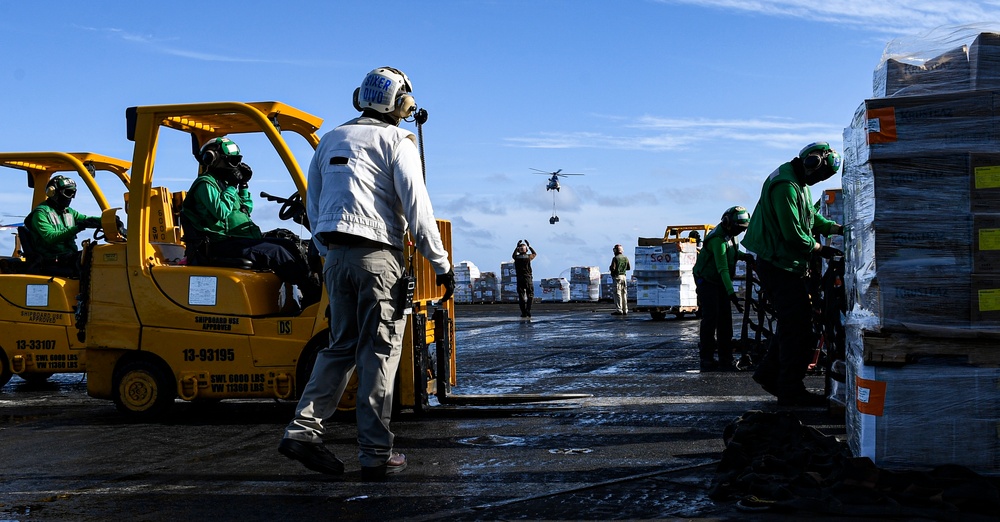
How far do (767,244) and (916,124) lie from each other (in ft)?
9.52

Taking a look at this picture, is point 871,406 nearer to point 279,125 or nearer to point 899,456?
point 899,456

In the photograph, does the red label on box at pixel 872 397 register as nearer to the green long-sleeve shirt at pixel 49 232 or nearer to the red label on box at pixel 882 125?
the red label on box at pixel 882 125

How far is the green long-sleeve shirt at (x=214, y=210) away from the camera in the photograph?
7.82 metres

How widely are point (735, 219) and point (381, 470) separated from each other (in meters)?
7.44

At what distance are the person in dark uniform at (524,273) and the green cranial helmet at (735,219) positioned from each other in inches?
532

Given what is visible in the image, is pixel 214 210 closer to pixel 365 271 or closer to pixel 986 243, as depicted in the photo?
pixel 365 271

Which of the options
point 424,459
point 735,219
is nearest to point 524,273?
point 735,219

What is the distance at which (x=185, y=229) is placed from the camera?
7.95 metres

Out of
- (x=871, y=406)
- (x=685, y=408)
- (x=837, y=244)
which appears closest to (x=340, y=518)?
(x=871, y=406)

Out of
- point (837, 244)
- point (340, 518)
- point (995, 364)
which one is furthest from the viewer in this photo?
Result: point (837, 244)

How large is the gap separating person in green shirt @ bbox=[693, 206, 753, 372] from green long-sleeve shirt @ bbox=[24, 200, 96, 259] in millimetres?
6713

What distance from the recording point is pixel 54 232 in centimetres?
1102

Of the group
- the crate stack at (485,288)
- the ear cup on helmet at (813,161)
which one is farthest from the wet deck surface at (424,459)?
the crate stack at (485,288)

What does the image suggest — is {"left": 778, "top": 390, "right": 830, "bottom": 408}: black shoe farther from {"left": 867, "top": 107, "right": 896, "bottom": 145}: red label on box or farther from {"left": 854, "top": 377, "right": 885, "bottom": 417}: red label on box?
{"left": 867, "top": 107, "right": 896, "bottom": 145}: red label on box
